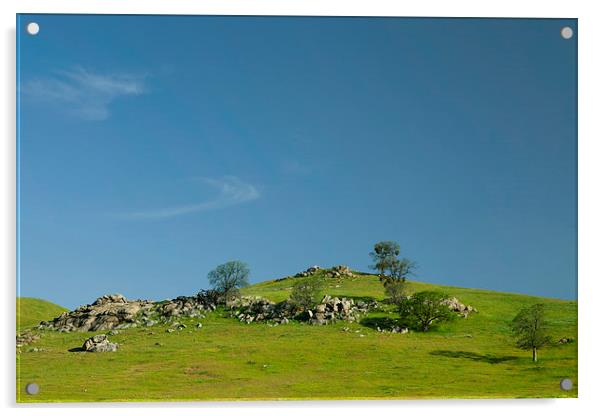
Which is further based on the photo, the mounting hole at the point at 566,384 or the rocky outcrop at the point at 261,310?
the rocky outcrop at the point at 261,310

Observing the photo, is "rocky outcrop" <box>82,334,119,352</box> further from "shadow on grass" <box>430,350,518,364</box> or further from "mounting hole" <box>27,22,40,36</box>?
"shadow on grass" <box>430,350,518,364</box>

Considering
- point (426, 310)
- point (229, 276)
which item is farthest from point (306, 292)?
point (426, 310)

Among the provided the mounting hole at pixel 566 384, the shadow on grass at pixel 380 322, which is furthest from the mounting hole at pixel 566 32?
the shadow on grass at pixel 380 322

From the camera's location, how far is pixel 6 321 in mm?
17422

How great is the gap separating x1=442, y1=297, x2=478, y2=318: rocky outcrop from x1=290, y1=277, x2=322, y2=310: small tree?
3.64m

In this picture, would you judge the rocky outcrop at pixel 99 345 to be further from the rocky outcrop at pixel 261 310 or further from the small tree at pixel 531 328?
the small tree at pixel 531 328

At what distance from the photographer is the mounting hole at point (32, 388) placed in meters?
17.7

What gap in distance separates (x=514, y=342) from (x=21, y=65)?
547 inches

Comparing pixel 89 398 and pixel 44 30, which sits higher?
pixel 44 30

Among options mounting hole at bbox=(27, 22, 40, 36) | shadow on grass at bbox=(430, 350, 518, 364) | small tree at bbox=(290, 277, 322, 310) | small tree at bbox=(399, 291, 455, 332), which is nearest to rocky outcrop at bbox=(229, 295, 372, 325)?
small tree at bbox=(290, 277, 322, 310)

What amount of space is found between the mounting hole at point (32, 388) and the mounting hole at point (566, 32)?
1489 cm
